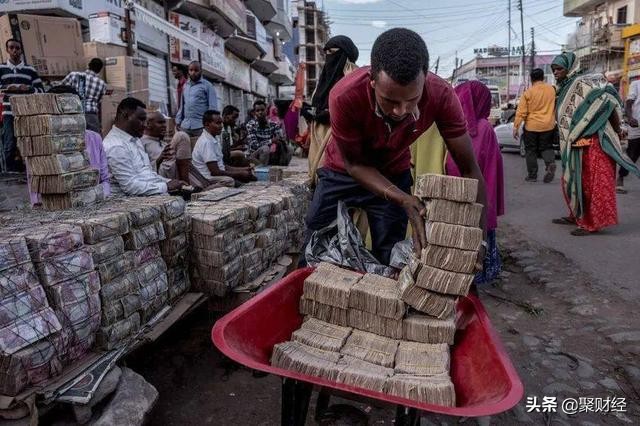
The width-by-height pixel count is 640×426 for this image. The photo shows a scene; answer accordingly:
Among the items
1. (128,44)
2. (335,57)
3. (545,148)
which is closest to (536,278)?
(335,57)

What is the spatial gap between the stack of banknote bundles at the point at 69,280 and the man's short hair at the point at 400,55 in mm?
1486

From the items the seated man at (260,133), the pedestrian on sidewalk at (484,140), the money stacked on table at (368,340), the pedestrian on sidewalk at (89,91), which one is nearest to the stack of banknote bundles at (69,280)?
the money stacked on table at (368,340)

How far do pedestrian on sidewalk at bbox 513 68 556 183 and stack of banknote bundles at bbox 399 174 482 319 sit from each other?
24.7 ft

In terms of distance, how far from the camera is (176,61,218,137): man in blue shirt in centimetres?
732

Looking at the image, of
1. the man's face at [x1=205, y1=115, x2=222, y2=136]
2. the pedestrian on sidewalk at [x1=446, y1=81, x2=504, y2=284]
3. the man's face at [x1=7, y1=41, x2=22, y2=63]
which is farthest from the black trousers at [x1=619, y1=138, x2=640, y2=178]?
the man's face at [x1=7, y1=41, x2=22, y2=63]

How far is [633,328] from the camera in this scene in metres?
3.47

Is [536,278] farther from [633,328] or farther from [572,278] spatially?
[633,328]

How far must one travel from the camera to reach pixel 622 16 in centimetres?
3419

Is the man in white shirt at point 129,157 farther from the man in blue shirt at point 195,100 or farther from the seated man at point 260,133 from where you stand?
the seated man at point 260,133

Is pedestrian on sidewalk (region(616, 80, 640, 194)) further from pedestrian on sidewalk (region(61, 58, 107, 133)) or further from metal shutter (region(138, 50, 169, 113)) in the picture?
metal shutter (region(138, 50, 169, 113))

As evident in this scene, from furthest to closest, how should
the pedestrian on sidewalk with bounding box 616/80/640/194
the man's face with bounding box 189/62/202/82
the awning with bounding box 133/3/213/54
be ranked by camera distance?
the awning with bounding box 133/3/213/54 → the pedestrian on sidewalk with bounding box 616/80/640/194 → the man's face with bounding box 189/62/202/82

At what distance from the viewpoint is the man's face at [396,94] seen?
1.80 metres

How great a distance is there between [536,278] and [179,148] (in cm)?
371

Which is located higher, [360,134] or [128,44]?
[128,44]
